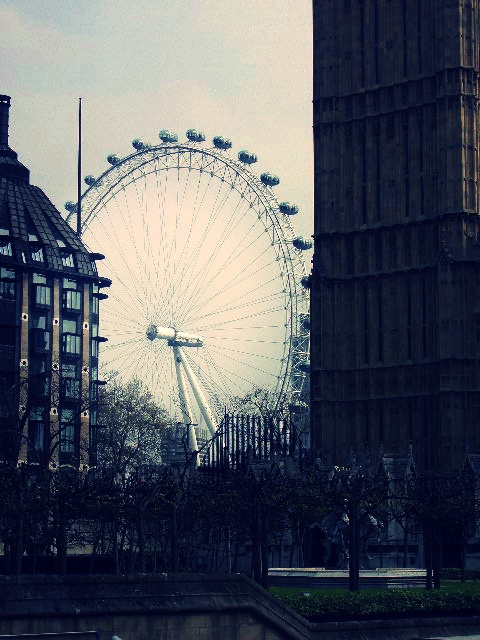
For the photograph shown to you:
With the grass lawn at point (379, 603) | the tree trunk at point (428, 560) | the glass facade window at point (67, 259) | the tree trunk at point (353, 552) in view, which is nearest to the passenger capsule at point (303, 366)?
the glass facade window at point (67, 259)

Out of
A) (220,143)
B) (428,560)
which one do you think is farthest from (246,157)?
(428,560)

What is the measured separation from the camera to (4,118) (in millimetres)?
149000

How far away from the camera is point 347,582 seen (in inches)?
3108

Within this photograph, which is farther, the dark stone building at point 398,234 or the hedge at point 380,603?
the dark stone building at point 398,234

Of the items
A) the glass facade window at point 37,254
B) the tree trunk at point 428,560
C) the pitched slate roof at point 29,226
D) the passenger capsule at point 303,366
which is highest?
the pitched slate roof at point 29,226

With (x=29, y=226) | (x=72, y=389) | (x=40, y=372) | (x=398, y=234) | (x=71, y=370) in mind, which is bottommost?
(x=72, y=389)

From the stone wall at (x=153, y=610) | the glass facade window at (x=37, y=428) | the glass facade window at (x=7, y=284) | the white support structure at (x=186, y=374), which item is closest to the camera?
the stone wall at (x=153, y=610)

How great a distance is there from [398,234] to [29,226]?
3711 centimetres

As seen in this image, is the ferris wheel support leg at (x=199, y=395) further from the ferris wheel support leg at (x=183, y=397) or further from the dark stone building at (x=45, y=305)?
the dark stone building at (x=45, y=305)

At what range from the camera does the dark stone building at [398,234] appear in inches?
4715

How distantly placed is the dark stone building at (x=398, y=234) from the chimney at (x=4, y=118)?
32476 mm

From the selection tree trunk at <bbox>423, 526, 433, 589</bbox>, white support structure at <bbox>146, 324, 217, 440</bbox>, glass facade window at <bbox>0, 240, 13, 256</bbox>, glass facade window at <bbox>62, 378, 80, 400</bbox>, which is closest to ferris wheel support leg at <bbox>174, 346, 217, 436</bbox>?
white support structure at <bbox>146, 324, 217, 440</bbox>

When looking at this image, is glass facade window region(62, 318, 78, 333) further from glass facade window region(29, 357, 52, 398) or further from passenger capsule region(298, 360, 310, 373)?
passenger capsule region(298, 360, 310, 373)

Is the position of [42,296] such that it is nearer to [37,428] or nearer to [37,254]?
[37,254]
